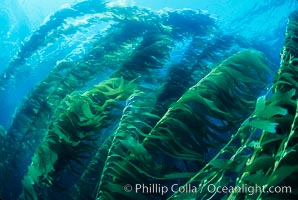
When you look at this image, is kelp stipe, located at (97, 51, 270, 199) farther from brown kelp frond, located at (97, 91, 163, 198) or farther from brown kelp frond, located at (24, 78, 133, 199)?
brown kelp frond, located at (24, 78, 133, 199)

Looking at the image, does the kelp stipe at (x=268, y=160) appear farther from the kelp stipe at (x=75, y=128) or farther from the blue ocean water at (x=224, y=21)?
the blue ocean water at (x=224, y=21)

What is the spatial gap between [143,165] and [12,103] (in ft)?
25.8

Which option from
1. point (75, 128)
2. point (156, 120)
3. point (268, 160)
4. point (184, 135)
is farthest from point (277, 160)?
point (75, 128)

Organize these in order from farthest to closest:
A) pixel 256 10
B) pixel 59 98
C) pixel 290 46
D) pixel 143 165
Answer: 1. pixel 256 10
2. pixel 59 98
3. pixel 290 46
4. pixel 143 165

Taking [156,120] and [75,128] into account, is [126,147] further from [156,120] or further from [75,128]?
[75,128]

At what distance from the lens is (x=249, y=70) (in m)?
2.64

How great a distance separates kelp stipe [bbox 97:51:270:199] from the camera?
194cm

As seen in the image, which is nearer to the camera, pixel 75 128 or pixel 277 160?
pixel 277 160

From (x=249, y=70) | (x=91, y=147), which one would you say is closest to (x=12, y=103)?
(x=91, y=147)

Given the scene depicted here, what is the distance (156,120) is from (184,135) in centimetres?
60

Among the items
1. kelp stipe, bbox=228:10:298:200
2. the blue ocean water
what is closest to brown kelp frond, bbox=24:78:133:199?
kelp stipe, bbox=228:10:298:200

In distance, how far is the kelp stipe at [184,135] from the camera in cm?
194

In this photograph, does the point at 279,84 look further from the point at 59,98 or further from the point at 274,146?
the point at 59,98

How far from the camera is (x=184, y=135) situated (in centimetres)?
205
